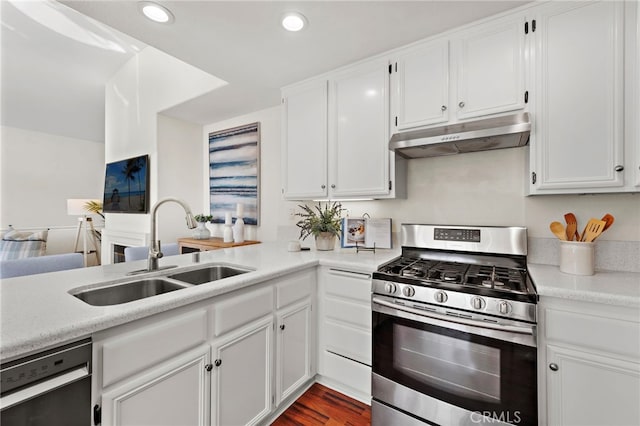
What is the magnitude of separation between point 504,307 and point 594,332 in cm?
34

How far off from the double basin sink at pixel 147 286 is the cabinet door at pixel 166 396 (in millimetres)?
357

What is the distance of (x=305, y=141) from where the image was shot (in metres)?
2.43

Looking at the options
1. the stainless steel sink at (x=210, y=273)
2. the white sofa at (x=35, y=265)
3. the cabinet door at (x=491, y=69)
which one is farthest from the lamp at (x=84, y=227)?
the cabinet door at (x=491, y=69)

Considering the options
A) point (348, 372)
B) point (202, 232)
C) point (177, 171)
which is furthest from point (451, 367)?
point (177, 171)

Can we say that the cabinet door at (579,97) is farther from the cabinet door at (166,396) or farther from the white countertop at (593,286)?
the cabinet door at (166,396)

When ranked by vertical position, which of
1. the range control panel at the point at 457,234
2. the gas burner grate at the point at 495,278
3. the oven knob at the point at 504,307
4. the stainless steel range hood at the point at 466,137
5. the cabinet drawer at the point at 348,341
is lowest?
the cabinet drawer at the point at 348,341

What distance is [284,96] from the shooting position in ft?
8.43

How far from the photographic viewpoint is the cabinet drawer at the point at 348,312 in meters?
1.74

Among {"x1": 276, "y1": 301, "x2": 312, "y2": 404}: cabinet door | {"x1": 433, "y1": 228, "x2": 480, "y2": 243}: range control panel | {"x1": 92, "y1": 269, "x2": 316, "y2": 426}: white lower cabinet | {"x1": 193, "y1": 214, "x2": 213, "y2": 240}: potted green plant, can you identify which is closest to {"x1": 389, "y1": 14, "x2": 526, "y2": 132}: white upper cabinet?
{"x1": 433, "y1": 228, "x2": 480, "y2": 243}: range control panel

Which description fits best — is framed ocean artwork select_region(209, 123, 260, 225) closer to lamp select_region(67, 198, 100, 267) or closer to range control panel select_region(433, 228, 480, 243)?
range control panel select_region(433, 228, 480, 243)

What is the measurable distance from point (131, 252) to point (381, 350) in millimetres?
2205

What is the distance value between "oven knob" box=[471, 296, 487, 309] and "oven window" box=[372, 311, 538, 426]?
0.36 feet

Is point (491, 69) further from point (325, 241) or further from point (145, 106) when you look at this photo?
point (145, 106)

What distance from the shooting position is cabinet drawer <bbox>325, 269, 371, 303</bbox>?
1736mm
